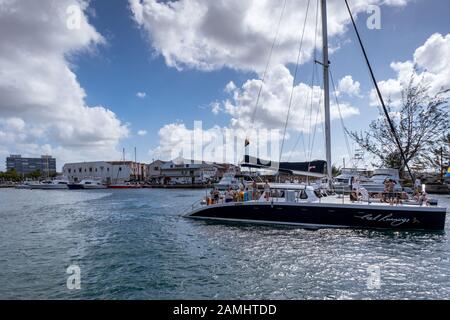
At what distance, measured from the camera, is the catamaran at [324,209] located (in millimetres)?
17609

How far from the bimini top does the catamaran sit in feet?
0.25

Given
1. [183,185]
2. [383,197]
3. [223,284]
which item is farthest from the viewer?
[183,185]

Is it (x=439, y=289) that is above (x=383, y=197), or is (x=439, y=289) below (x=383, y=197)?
below

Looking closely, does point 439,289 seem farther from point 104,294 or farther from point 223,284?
point 104,294

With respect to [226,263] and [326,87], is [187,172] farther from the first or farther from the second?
[226,263]

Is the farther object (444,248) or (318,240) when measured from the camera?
(318,240)

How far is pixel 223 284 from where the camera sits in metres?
10.0

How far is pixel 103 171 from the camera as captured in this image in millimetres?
137250

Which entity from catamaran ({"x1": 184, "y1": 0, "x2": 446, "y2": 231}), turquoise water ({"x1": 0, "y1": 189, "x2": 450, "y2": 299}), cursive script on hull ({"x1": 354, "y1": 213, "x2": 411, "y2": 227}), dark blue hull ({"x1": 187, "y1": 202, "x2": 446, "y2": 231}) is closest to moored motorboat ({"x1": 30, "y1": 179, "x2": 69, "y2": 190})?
turquoise water ({"x1": 0, "y1": 189, "x2": 450, "y2": 299})

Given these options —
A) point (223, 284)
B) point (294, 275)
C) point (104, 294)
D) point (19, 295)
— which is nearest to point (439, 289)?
point (294, 275)

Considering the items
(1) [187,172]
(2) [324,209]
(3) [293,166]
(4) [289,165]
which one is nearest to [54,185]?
(1) [187,172]

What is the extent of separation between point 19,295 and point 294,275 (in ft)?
29.9

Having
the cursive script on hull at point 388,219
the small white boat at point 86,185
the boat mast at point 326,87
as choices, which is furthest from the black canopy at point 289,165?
the small white boat at point 86,185

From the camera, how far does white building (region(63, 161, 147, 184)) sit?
445 ft
